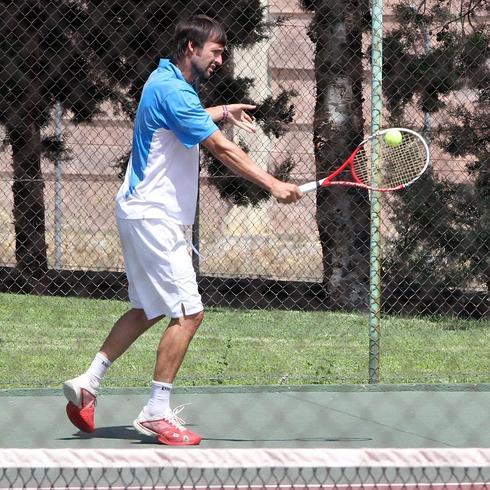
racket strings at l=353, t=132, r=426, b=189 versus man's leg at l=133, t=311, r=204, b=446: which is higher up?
racket strings at l=353, t=132, r=426, b=189

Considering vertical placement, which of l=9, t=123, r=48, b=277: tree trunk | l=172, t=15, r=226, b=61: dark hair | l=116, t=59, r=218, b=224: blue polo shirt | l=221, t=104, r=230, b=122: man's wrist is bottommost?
l=9, t=123, r=48, b=277: tree trunk

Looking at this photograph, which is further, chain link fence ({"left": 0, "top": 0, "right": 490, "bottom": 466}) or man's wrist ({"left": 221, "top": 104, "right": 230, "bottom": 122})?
chain link fence ({"left": 0, "top": 0, "right": 490, "bottom": 466})

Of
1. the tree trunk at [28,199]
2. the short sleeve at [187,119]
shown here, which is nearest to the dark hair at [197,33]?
the short sleeve at [187,119]

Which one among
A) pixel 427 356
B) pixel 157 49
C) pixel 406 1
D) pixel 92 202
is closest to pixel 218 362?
pixel 427 356

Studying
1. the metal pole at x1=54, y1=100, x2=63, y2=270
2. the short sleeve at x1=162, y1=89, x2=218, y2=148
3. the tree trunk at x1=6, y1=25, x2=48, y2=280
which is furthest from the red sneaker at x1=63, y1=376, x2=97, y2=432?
the tree trunk at x1=6, y1=25, x2=48, y2=280

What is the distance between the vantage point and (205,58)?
5.16 meters

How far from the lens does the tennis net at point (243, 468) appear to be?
3.39 meters

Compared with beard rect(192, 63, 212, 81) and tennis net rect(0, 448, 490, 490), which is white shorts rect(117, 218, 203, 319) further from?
tennis net rect(0, 448, 490, 490)

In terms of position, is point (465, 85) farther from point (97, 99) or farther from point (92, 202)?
point (92, 202)

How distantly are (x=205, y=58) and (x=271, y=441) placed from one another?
1609 mm

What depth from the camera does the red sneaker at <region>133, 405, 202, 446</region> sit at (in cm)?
512

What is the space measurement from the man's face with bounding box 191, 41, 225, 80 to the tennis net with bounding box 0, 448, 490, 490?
66.0 inches

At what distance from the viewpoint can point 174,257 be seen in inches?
202

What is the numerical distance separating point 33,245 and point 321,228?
2.77 meters
